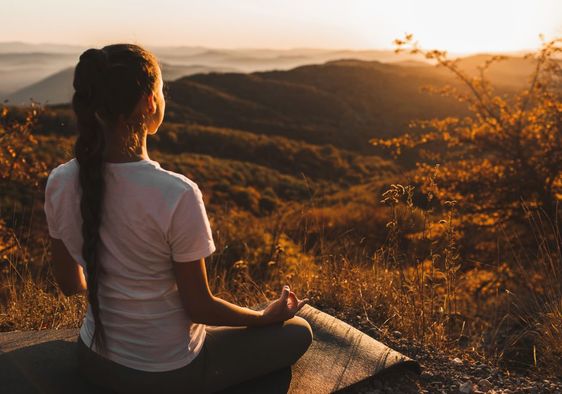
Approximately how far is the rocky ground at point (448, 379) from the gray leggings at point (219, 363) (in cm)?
42

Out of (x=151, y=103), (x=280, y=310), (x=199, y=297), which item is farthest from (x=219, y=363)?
(x=151, y=103)

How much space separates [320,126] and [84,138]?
40.8m

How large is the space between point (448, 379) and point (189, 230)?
5.81 ft

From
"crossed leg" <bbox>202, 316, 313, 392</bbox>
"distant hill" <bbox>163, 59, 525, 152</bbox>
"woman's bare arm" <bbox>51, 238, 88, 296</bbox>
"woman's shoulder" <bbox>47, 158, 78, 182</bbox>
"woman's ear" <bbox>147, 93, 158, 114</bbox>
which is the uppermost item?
"woman's ear" <bbox>147, 93, 158, 114</bbox>

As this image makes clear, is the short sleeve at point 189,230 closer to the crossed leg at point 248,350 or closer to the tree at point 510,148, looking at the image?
the crossed leg at point 248,350

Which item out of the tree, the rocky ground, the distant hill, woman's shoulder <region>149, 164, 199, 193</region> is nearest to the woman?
woman's shoulder <region>149, 164, 199, 193</region>

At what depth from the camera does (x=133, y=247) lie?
192 cm

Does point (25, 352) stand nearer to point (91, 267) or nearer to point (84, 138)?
point (91, 267)

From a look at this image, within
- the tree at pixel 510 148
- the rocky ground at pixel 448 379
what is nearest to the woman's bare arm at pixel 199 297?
the rocky ground at pixel 448 379

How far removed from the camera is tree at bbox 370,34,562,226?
26.1 ft

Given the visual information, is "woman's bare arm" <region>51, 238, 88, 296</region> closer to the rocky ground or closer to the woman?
the woman

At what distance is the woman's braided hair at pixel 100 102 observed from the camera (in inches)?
68.8

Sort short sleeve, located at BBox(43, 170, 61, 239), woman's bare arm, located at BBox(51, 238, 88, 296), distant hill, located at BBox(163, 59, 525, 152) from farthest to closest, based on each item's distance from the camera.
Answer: distant hill, located at BBox(163, 59, 525, 152) → woman's bare arm, located at BBox(51, 238, 88, 296) → short sleeve, located at BBox(43, 170, 61, 239)

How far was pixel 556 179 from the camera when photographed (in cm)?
773
